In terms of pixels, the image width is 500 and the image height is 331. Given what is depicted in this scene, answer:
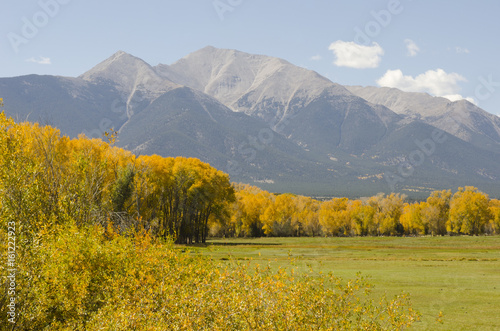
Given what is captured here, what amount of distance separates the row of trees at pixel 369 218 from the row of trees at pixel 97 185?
1481 inches

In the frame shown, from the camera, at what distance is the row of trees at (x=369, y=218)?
5453 inches

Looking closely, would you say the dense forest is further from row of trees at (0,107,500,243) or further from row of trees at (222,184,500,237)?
row of trees at (222,184,500,237)

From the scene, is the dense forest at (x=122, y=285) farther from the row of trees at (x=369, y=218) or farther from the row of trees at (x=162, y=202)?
the row of trees at (x=369, y=218)

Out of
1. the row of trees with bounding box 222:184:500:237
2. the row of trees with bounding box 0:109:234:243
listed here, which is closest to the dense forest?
the row of trees with bounding box 0:109:234:243

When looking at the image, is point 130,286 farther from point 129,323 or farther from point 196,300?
point 196,300

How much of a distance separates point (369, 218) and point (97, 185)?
136m

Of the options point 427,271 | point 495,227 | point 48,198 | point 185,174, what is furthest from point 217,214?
point 495,227

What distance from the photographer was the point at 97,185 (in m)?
26.2

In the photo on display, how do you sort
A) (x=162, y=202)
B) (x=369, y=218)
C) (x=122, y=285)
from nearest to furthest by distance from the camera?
(x=122, y=285)
(x=162, y=202)
(x=369, y=218)

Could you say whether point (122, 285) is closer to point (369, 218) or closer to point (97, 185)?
point (97, 185)

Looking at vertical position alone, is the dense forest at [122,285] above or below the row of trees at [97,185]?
below

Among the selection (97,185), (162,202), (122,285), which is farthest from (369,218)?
(122,285)

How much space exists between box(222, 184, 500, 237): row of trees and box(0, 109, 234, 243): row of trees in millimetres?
37605

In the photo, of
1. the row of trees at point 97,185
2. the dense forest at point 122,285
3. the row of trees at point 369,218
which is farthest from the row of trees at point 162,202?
the row of trees at point 369,218
